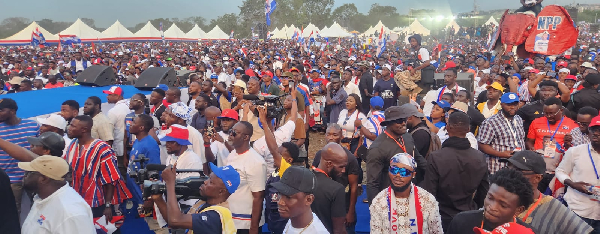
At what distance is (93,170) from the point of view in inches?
157

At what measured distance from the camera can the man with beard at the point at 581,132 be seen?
14.5ft

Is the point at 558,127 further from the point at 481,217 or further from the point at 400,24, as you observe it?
the point at 400,24

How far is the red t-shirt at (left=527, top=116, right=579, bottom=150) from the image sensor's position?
15.2 ft

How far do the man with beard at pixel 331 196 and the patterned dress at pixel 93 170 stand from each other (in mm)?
2145

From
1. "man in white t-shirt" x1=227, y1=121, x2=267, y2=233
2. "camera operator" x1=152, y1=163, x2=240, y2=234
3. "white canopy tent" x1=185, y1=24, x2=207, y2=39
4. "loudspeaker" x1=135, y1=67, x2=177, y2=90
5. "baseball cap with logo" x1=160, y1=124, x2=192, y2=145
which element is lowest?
"man in white t-shirt" x1=227, y1=121, x2=267, y2=233

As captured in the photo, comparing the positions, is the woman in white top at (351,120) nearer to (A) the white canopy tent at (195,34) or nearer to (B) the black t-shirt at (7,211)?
(B) the black t-shirt at (7,211)

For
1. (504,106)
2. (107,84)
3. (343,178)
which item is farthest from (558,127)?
(107,84)

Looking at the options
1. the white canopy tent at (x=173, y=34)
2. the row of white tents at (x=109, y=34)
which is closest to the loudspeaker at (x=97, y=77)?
the row of white tents at (x=109, y=34)

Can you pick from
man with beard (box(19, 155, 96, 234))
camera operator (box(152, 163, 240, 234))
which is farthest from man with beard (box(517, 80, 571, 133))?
man with beard (box(19, 155, 96, 234))

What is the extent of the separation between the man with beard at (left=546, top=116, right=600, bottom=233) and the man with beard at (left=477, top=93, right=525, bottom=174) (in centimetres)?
69

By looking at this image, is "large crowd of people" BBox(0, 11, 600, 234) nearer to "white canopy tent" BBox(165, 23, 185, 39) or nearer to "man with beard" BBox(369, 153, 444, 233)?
"man with beard" BBox(369, 153, 444, 233)

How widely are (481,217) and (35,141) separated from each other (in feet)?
12.3

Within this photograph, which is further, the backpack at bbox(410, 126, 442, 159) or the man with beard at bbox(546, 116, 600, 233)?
the backpack at bbox(410, 126, 442, 159)

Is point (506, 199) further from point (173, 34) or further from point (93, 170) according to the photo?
point (173, 34)
